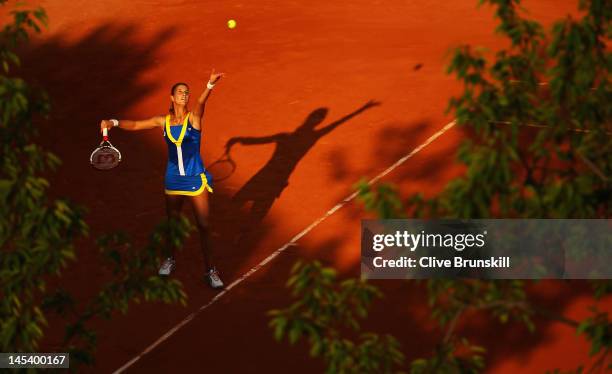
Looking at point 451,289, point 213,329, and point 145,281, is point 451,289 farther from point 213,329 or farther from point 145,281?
point 213,329

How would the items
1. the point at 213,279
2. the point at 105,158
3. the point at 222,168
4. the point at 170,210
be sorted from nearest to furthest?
the point at 105,158 < the point at 170,210 < the point at 213,279 < the point at 222,168

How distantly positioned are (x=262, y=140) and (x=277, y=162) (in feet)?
3.37

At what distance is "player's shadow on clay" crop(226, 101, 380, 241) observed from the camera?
17750 mm

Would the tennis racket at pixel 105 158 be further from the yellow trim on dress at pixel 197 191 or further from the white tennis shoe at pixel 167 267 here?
the white tennis shoe at pixel 167 267

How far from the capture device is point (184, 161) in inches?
575

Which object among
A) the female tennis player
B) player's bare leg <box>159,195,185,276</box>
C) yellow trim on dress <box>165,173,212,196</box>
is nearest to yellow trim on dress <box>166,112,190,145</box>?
the female tennis player

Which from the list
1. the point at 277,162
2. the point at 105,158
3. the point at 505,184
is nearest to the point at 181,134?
the point at 105,158

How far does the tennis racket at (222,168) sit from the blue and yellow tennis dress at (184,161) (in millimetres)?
3890

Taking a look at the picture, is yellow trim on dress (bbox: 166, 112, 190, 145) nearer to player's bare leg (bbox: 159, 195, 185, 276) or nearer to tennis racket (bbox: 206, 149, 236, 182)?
player's bare leg (bbox: 159, 195, 185, 276)

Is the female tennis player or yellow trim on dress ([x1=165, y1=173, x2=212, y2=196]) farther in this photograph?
yellow trim on dress ([x1=165, y1=173, x2=212, y2=196])

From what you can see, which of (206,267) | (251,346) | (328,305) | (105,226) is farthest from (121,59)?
(328,305)

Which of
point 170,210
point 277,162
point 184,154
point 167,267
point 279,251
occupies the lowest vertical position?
point 167,267

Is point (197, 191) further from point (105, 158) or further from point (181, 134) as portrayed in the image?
point (105, 158)

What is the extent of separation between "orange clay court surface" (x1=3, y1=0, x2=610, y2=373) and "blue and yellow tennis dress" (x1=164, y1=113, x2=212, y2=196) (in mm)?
1586
